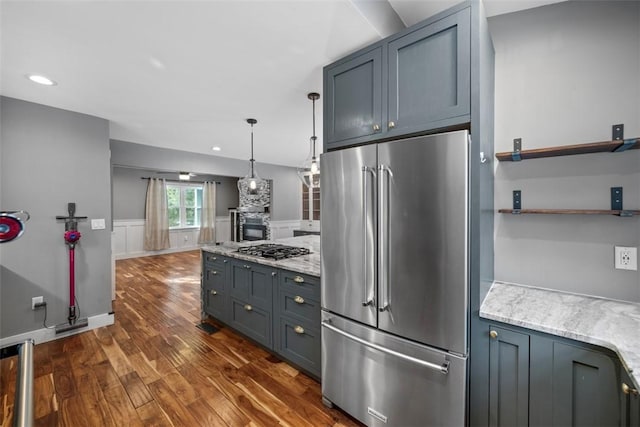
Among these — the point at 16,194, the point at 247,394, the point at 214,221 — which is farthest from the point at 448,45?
the point at 214,221

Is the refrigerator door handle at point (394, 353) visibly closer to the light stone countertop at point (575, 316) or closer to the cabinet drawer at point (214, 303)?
the light stone countertop at point (575, 316)

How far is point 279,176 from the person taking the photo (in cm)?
742

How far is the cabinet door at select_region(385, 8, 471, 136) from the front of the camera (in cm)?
135

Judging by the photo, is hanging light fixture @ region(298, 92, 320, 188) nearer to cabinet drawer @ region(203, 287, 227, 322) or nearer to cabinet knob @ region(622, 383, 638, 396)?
cabinet drawer @ region(203, 287, 227, 322)

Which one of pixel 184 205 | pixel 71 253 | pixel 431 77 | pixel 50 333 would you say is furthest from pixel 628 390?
pixel 184 205

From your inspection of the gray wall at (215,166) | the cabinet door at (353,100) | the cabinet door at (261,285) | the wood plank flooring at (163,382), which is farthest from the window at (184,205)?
the cabinet door at (353,100)

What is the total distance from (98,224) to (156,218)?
471cm

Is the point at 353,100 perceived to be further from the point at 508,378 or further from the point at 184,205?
the point at 184,205

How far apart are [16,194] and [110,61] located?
6.11 ft

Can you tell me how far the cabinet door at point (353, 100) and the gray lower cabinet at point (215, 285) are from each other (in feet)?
6.40

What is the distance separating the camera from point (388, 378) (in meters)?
1.56

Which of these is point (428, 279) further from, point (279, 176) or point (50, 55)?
point (279, 176)

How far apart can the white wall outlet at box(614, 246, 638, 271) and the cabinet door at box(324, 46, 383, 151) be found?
153cm

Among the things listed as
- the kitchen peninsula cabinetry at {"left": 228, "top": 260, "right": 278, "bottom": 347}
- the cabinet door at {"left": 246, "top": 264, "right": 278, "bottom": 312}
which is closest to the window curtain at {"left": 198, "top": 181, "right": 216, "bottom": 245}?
the kitchen peninsula cabinetry at {"left": 228, "top": 260, "right": 278, "bottom": 347}
